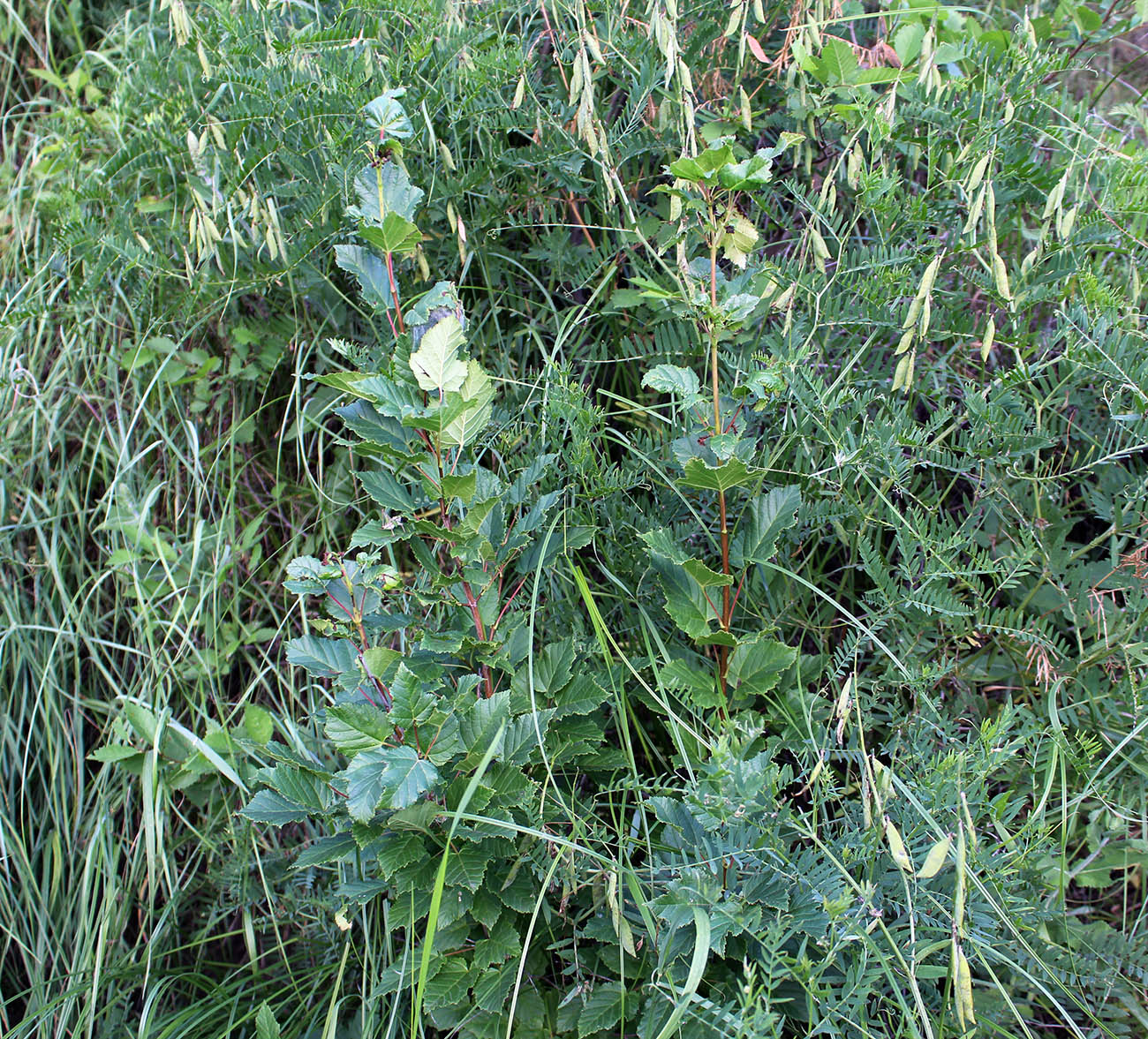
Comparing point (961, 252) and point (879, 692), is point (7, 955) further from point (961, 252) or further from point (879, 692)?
point (961, 252)

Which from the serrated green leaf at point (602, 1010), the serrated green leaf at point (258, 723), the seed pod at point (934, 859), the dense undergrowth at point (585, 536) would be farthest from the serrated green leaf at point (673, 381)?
the serrated green leaf at point (258, 723)

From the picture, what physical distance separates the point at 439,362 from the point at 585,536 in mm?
294

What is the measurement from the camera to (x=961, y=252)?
Answer: 119 centimetres

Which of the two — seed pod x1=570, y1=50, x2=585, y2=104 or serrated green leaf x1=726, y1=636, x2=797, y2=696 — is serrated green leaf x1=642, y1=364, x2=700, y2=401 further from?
seed pod x1=570, y1=50, x2=585, y2=104

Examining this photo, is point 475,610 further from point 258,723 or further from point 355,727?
point 258,723

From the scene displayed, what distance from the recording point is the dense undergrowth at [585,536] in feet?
3.04

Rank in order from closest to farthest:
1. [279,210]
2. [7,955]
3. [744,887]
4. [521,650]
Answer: [744,887] → [521,650] → [7,955] → [279,210]

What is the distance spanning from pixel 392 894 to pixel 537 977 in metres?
0.21

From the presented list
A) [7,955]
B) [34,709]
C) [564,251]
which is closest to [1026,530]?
[564,251]

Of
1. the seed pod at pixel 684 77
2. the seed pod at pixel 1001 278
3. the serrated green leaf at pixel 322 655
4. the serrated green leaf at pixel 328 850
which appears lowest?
the serrated green leaf at pixel 328 850

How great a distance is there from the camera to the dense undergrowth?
0.93 m

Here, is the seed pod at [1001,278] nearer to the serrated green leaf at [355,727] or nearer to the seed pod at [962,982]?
the seed pod at [962,982]

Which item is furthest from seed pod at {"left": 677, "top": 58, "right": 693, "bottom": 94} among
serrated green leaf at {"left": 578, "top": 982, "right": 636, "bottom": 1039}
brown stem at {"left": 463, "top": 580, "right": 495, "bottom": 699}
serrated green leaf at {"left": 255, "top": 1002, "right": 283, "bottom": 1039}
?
serrated green leaf at {"left": 255, "top": 1002, "right": 283, "bottom": 1039}

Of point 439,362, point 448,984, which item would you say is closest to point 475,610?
point 439,362
